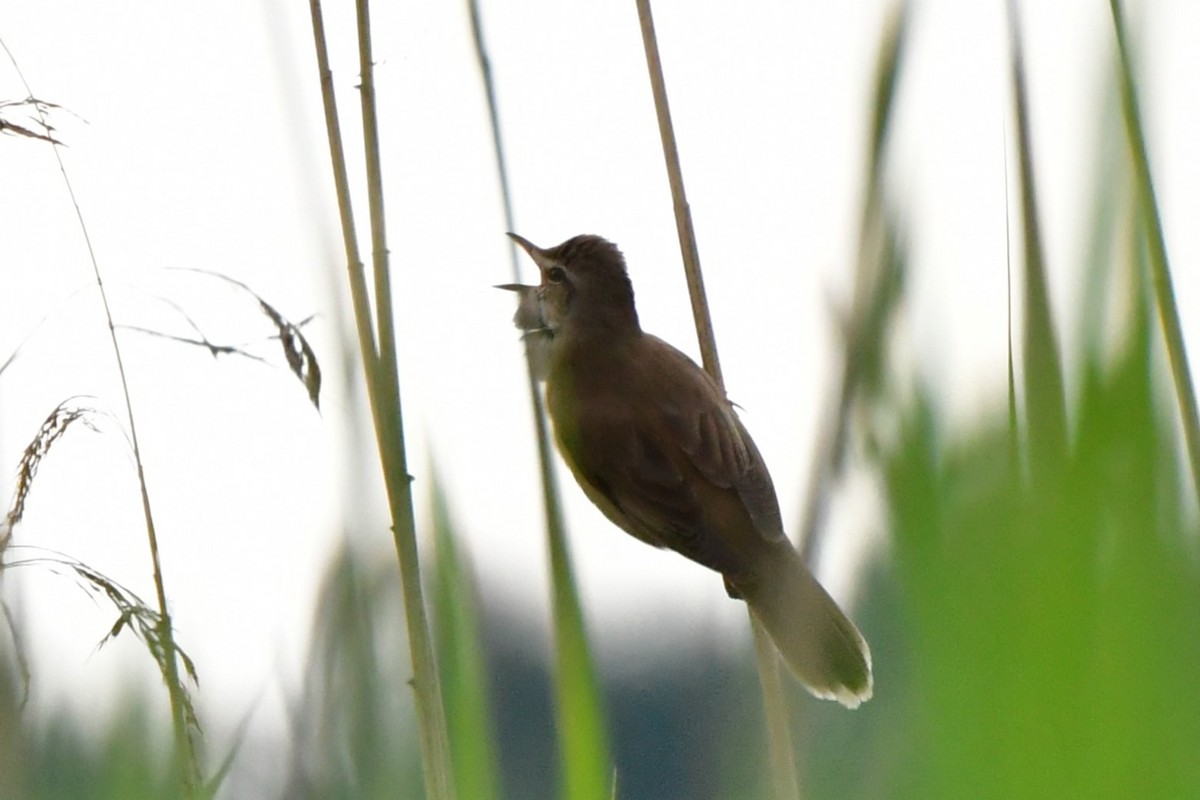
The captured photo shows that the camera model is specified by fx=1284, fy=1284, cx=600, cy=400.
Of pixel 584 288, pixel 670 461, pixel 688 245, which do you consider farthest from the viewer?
pixel 584 288

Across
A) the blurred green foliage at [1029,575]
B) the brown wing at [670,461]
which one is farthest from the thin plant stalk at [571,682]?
the brown wing at [670,461]

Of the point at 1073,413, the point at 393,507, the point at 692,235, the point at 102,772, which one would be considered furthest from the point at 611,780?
the point at 692,235

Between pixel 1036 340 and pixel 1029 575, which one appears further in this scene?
pixel 1036 340

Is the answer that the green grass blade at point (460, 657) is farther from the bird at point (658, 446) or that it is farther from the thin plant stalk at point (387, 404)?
the bird at point (658, 446)

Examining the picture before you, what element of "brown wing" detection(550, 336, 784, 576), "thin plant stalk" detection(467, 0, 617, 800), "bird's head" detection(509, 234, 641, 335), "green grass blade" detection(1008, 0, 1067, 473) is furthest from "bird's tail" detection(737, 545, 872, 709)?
"green grass blade" detection(1008, 0, 1067, 473)

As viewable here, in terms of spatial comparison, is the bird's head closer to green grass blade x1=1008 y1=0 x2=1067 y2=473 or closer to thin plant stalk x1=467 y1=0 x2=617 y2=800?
thin plant stalk x1=467 y1=0 x2=617 y2=800

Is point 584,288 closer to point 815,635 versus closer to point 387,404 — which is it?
point 815,635

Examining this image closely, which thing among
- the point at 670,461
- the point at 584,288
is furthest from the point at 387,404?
the point at 584,288
